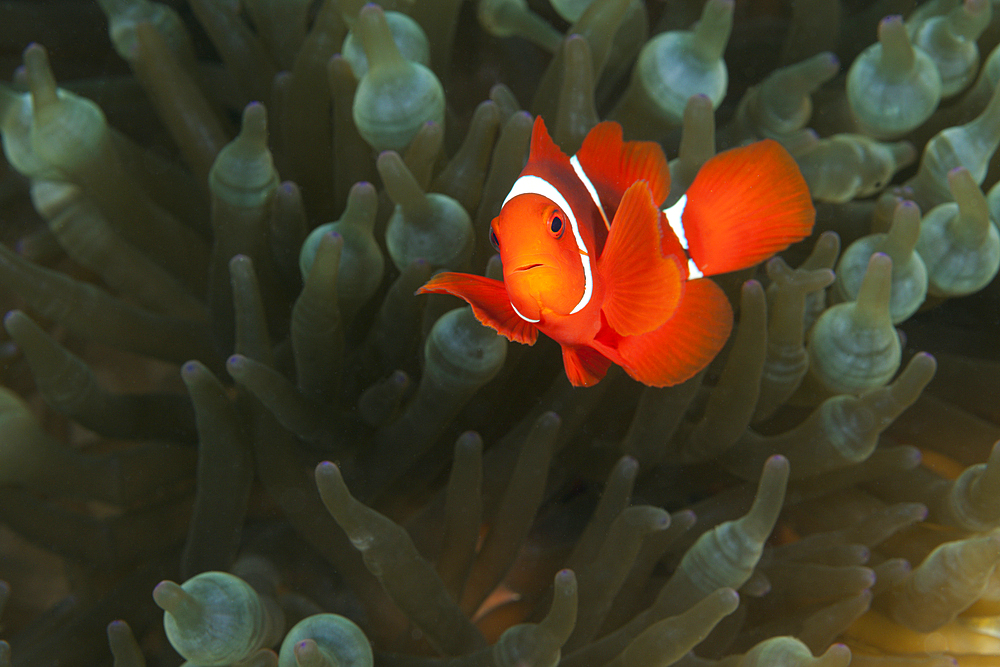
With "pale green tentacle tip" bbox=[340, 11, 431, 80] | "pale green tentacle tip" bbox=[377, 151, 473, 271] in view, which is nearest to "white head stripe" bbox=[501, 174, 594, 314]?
"pale green tentacle tip" bbox=[377, 151, 473, 271]

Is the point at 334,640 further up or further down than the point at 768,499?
further down

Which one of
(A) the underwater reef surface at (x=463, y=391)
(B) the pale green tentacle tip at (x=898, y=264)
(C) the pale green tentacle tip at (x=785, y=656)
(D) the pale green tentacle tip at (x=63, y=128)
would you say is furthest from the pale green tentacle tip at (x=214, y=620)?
(B) the pale green tentacle tip at (x=898, y=264)

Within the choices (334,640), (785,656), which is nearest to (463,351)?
(334,640)

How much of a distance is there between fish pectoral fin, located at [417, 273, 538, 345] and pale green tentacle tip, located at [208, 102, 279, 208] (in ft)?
1.20

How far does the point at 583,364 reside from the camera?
2.05ft

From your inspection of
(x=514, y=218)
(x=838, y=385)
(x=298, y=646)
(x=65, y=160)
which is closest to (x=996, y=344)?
(x=838, y=385)

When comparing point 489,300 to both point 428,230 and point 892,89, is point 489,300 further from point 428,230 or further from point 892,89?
point 892,89

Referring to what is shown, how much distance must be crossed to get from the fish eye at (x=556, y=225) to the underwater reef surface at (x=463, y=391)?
224mm

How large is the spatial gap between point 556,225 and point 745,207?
22 centimetres

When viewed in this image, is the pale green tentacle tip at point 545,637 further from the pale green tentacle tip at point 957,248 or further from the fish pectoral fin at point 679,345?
the pale green tentacle tip at point 957,248

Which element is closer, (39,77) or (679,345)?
(679,345)

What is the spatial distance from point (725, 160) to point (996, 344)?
2.02ft

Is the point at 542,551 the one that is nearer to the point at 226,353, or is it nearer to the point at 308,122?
the point at 226,353

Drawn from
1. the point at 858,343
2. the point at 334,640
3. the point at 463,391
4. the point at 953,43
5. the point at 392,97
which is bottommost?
the point at 334,640
